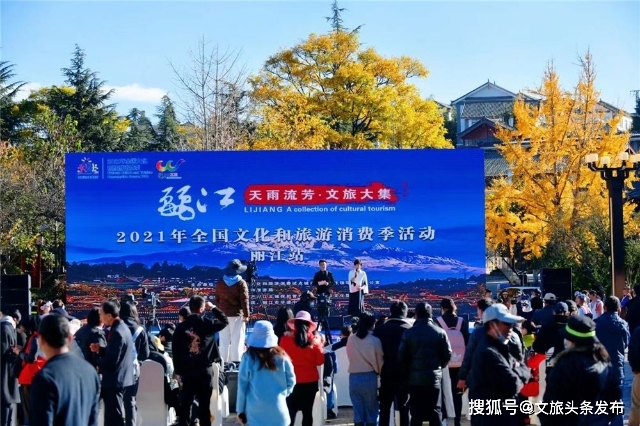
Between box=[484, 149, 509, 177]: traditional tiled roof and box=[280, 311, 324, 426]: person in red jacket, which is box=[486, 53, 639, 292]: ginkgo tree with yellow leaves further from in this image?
box=[484, 149, 509, 177]: traditional tiled roof

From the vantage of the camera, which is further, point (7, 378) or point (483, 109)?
point (483, 109)

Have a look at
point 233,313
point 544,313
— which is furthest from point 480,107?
point 544,313

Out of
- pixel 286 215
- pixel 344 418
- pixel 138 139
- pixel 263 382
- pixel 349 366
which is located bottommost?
pixel 344 418

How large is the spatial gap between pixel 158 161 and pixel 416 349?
1026cm

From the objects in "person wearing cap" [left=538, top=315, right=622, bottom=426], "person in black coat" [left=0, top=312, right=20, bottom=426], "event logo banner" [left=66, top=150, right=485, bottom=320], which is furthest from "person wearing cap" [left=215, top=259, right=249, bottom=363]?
"person wearing cap" [left=538, top=315, right=622, bottom=426]

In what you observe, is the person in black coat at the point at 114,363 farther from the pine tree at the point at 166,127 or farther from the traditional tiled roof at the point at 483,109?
the traditional tiled roof at the point at 483,109

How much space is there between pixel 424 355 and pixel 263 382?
1.97 metres

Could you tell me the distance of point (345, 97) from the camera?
34.8 metres

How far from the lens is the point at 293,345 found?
853 cm

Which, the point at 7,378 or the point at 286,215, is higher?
the point at 286,215

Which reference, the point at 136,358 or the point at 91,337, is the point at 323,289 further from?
the point at 91,337

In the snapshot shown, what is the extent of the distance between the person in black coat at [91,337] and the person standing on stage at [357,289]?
27.6 ft

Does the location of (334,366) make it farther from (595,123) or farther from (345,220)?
(595,123)

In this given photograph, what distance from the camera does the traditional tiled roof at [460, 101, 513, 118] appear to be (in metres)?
65.2
